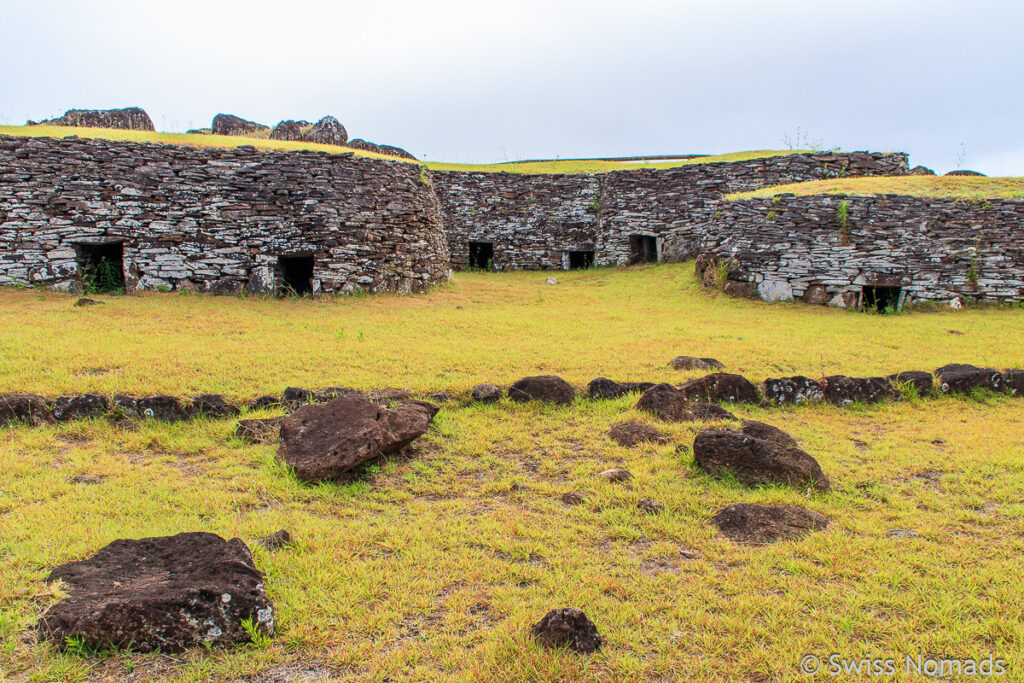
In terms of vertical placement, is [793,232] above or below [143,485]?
above

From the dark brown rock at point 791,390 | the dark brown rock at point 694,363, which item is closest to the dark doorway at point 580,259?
the dark brown rock at point 694,363

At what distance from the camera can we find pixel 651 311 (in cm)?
1412

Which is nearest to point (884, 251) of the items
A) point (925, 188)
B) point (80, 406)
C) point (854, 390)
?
point (925, 188)

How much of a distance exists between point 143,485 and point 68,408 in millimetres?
2050

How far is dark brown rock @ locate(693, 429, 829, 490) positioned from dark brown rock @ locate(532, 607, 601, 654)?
8.83 feet

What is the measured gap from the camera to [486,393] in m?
7.53

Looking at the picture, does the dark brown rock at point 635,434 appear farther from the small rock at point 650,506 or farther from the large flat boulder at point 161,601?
the large flat boulder at point 161,601

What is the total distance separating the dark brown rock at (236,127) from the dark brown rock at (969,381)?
23.2 meters

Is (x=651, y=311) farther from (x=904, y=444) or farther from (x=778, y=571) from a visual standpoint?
(x=778, y=571)

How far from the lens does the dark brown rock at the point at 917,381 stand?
26.3 ft

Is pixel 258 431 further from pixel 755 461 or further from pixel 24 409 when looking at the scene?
pixel 755 461

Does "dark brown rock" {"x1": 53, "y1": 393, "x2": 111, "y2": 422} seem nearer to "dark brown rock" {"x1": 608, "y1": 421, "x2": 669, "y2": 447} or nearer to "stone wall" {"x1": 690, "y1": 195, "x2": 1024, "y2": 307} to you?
"dark brown rock" {"x1": 608, "y1": 421, "x2": 669, "y2": 447}

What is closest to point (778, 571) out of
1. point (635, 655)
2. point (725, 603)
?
point (725, 603)

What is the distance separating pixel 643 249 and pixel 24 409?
18.6m
